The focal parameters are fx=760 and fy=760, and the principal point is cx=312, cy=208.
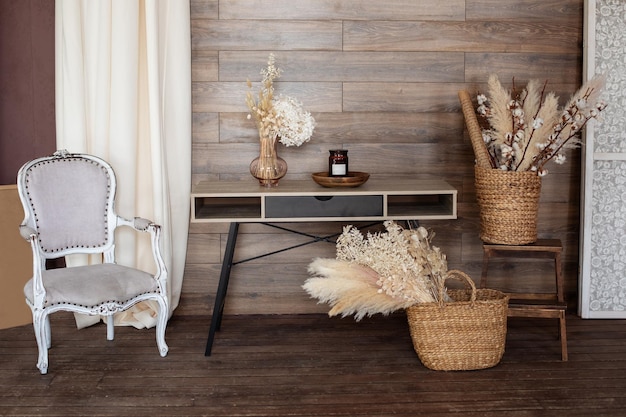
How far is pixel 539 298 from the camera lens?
352cm

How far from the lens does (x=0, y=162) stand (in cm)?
405

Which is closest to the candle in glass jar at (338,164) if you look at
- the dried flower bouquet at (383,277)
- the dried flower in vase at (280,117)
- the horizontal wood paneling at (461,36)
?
the dried flower in vase at (280,117)

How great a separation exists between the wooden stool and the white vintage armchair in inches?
60.0

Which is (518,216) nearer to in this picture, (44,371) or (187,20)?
(187,20)

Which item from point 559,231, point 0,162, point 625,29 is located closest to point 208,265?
point 0,162

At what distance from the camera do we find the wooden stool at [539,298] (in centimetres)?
334

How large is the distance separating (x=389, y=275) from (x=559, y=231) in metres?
1.37

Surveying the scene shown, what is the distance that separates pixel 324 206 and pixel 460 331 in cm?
80

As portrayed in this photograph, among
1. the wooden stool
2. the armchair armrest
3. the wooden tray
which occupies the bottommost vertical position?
the wooden stool

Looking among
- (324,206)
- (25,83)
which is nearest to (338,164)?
(324,206)

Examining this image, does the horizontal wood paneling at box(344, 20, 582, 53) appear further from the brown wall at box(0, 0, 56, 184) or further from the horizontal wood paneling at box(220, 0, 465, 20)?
the brown wall at box(0, 0, 56, 184)

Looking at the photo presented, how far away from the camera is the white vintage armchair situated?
3.10 meters

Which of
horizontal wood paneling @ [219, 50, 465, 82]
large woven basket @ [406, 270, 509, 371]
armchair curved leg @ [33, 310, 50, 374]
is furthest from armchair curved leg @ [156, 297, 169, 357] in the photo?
horizontal wood paneling @ [219, 50, 465, 82]

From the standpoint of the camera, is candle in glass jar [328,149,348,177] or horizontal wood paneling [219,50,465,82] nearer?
candle in glass jar [328,149,348,177]
